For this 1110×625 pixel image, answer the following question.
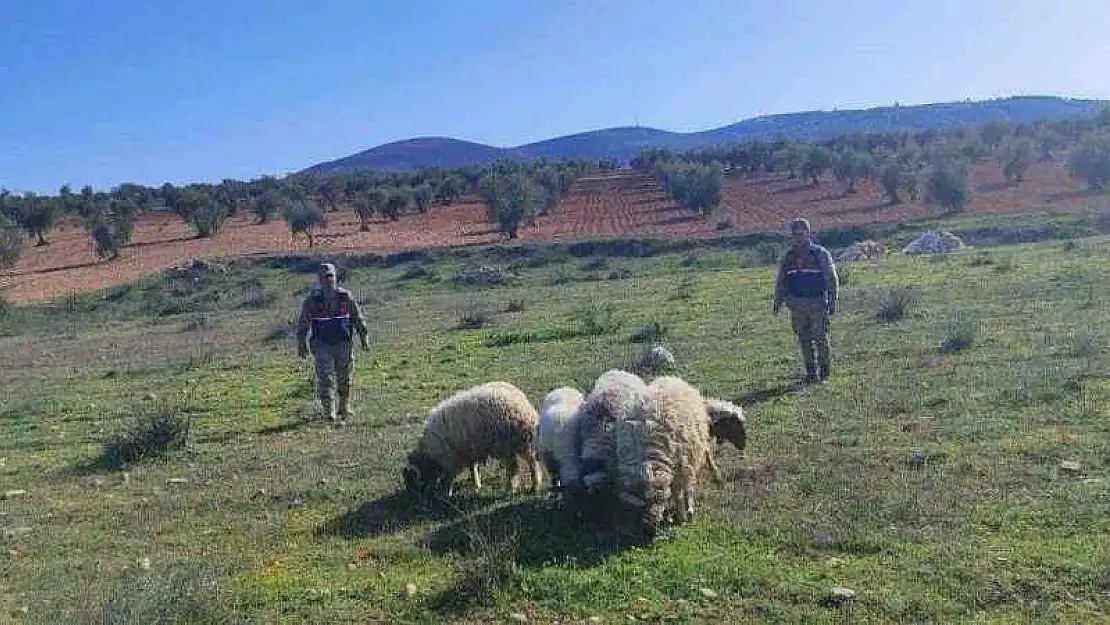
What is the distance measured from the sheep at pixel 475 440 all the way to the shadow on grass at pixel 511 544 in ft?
3.11

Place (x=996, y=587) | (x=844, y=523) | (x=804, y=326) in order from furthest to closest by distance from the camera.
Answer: (x=804, y=326)
(x=844, y=523)
(x=996, y=587)

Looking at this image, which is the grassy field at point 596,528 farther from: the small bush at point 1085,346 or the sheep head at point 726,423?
the sheep head at point 726,423

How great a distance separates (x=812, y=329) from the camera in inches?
594

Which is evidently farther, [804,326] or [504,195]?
[504,195]

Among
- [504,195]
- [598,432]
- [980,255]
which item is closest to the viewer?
[598,432]

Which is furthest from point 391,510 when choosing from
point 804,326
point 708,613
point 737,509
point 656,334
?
point 656,334

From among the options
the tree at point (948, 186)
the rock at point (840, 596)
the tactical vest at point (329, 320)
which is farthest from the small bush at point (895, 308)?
the tree at point (948, 186)

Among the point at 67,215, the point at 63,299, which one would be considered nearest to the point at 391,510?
the point at 63,299

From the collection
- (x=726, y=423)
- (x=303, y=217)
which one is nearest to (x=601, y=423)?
(x=726, y=423)

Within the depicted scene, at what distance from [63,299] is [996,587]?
46.3 metres

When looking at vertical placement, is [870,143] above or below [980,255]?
above

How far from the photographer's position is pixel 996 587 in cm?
695

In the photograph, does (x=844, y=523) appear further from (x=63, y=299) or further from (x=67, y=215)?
(x=67, y=215)

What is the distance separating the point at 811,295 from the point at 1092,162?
185 ft
